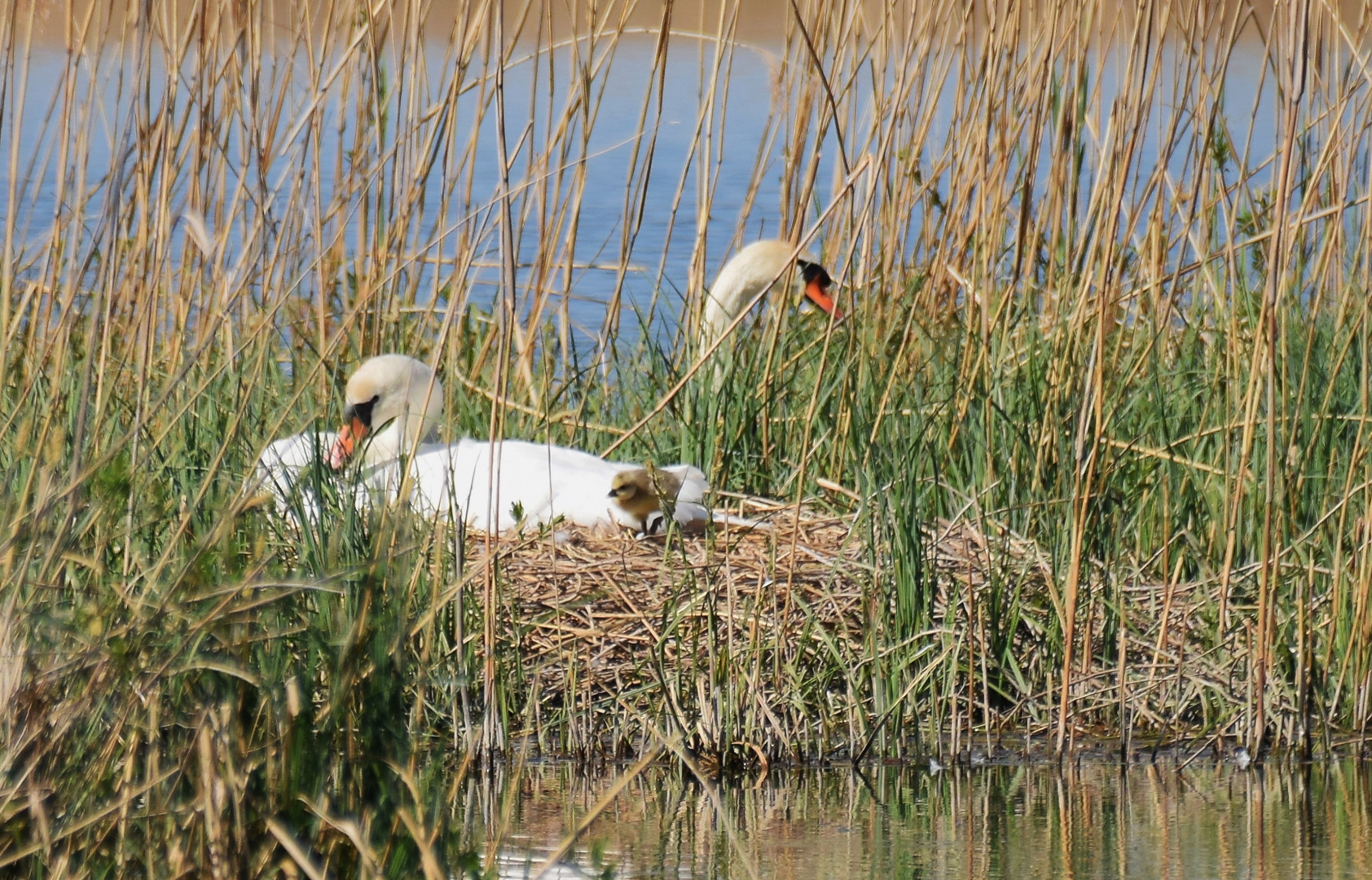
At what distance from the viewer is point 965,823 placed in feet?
9.57

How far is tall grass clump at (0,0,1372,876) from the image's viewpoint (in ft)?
6.57

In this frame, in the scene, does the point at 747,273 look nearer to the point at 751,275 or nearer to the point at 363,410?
the point at 751,275

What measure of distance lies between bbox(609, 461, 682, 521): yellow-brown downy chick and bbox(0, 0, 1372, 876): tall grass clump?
0.44 ft

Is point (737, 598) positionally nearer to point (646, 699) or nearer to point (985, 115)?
point (646, 699)

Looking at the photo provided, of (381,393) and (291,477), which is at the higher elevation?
(381,393)

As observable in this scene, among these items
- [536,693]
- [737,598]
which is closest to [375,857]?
[536,693]

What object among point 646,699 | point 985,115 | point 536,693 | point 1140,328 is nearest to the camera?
point 536,693

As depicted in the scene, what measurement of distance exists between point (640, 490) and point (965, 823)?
4.51 feet

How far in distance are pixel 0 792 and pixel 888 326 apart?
304 centimetres

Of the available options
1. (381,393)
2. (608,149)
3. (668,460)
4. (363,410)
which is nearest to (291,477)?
(608,149)

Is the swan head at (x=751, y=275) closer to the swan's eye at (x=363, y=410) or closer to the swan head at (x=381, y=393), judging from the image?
the swan head at (x=381, y=393)

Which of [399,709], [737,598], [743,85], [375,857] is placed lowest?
[375,857]

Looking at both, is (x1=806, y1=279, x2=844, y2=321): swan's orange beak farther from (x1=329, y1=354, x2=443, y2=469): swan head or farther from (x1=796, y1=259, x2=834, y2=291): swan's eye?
(x1=329, y1=354, x2=443, y2=469): swan head

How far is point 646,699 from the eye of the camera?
136 inches
